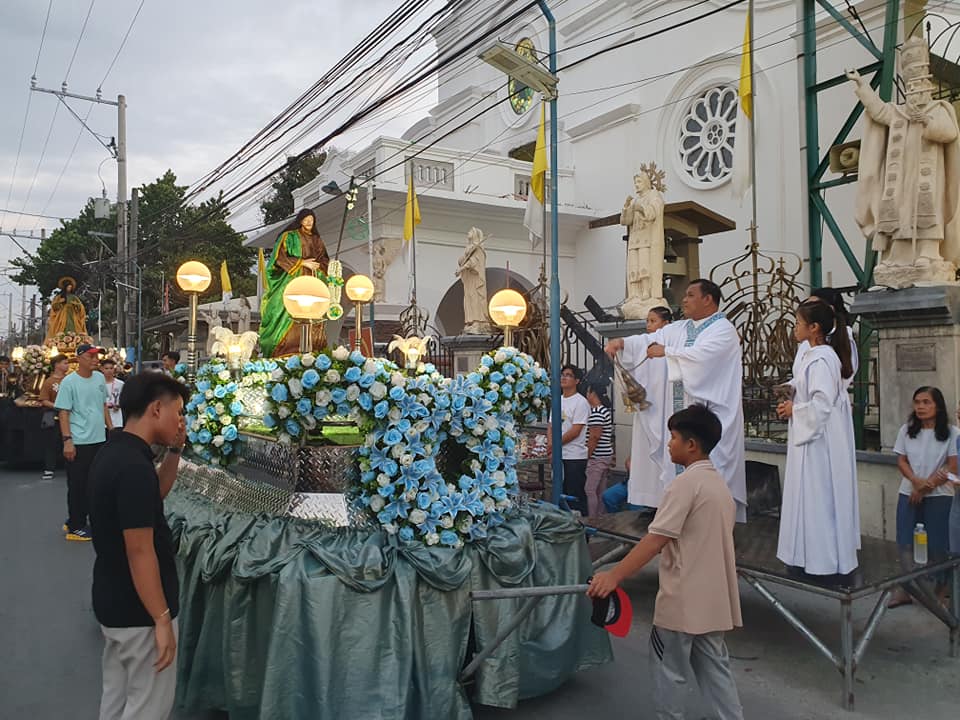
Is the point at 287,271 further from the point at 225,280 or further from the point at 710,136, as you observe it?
the point at 710,136

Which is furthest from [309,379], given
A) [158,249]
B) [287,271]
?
[158,249]

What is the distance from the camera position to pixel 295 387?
3.67 metres

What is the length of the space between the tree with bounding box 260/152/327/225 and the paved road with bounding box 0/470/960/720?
26986mm

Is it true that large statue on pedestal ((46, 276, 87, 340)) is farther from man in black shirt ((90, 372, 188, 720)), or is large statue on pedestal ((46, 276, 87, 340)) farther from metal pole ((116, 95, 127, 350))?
man in black shirt ((90, 372, 188, 720))

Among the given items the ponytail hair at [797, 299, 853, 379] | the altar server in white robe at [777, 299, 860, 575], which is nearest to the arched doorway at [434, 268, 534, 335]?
the ponytail hair at [797, 299, 853, 379]

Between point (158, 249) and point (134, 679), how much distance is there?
3081cm

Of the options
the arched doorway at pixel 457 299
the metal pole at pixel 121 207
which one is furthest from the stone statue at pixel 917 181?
the metal pole at pixel 121 207

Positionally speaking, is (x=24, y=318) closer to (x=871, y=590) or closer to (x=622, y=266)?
(x=622, y=266)

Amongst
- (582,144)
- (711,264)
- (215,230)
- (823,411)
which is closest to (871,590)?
(823,411)

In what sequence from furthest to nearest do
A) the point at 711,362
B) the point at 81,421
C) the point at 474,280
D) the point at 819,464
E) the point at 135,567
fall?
the point at 474,280 < the point at 81,421 < the point at 711,362 < the point at 819,464 < the point at 135,567

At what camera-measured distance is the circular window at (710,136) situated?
17250 mm

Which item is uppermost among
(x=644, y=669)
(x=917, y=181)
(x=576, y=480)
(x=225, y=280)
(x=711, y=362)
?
(x=225, y=280)

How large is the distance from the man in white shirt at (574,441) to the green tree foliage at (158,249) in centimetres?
2163

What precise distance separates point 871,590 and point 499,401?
2355 millimetres
